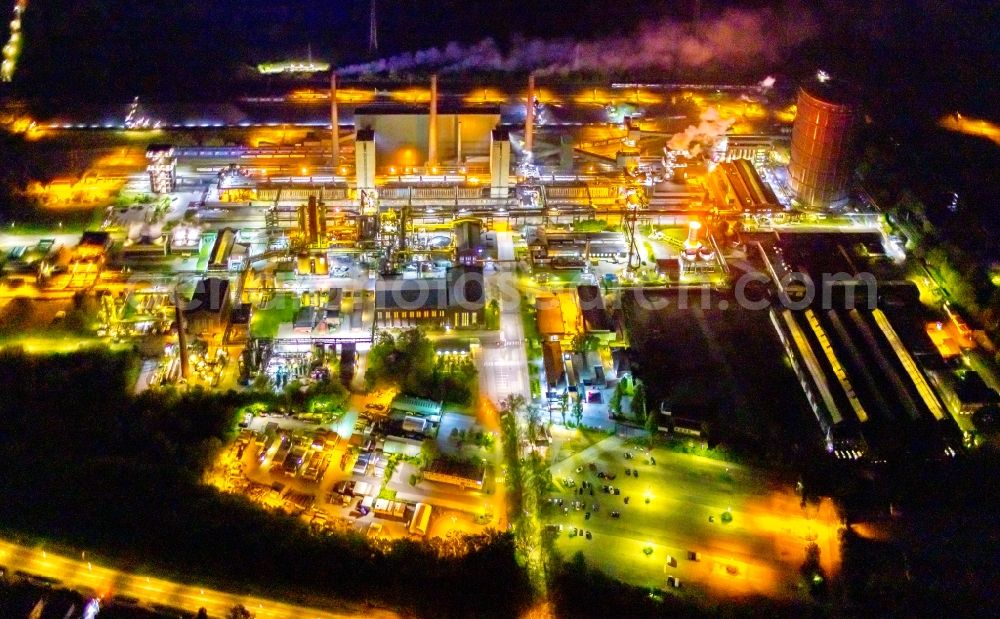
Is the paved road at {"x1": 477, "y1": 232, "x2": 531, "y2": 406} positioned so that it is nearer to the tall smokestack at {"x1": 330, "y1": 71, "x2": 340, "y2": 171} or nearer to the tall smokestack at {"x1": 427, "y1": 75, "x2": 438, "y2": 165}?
the tall smokestack at {"x1": 427, "y1": 75, "x2": 438, "y2": 165}

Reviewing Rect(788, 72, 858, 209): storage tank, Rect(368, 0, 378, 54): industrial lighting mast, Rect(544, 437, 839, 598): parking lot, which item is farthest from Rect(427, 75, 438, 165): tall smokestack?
Rect(544, 437, 839, 598): parking lot

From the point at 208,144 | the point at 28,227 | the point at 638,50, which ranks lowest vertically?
the point at 28,227

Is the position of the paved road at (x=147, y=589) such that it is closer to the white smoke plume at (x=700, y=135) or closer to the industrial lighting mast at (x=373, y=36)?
the white smoke plume at (x=700, y=135)

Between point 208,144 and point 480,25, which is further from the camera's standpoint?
point 480,25

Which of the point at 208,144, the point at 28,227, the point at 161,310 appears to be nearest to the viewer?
the point at 161,310

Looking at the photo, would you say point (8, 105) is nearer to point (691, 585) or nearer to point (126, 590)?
point (126, 590)

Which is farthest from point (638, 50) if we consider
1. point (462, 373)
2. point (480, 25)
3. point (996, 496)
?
point (996, 496)

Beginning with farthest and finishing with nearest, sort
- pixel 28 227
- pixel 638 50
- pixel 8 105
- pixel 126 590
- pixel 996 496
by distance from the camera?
pixel 638 50, pixel 8 105, pixel 28 227, pixel 996 496, pixel 126 590
